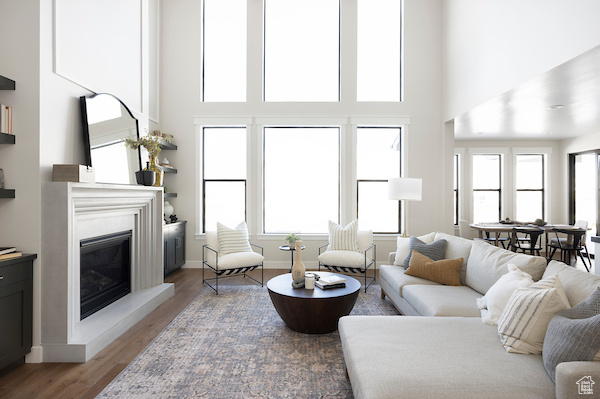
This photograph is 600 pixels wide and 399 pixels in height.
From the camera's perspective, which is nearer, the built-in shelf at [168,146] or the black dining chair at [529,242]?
the built-in shelf at [168,146]

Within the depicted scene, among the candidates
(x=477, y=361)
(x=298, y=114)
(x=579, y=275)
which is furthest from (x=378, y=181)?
(x=477, y=361)

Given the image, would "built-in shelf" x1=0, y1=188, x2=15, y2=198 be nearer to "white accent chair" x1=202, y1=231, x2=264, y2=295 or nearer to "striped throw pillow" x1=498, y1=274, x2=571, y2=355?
"white accent chair" x1=202, y1=231, x2=264, y2=295

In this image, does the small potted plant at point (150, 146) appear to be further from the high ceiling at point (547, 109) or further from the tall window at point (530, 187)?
the tall window at point (530, 187)

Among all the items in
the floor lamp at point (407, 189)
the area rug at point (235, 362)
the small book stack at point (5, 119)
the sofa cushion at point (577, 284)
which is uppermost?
the small book stack at point (5, 119)

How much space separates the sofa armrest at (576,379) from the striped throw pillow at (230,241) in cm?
392

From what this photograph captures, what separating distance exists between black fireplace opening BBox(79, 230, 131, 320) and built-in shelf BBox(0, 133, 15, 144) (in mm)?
1048

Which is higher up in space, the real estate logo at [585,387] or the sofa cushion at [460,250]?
the sofa cushion at [460,250]

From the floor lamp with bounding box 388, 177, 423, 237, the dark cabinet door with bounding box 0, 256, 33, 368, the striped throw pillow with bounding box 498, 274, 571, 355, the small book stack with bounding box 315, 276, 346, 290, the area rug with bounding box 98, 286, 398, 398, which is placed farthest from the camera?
the floor lamp with bounding box 388, 177, 423, 237

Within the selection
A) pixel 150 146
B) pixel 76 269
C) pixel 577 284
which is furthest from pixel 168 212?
pixel 577 284

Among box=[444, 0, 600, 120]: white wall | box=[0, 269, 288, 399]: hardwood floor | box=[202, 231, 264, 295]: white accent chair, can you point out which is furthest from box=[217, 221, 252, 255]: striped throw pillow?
box=[444, 0, 600, 120]: white wall

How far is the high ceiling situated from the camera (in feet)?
10.8

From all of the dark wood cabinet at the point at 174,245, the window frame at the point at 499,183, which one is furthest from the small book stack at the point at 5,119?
the window frame at the point at 499,183

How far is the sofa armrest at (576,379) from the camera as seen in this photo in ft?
4.56

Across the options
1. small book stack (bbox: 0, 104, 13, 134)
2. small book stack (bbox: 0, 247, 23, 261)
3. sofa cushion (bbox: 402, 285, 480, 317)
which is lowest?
sofa cushion (bbox: 402, 285, 480, 317)
